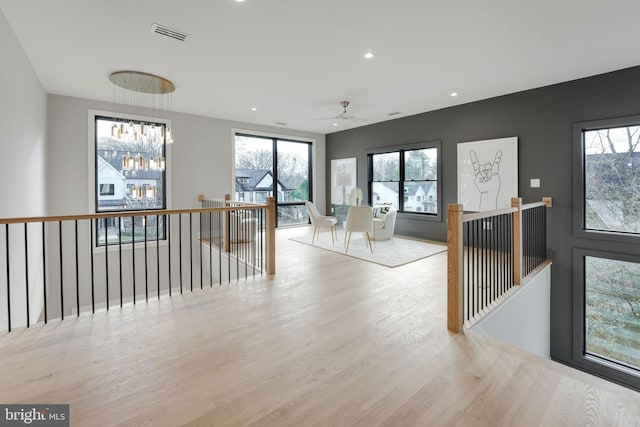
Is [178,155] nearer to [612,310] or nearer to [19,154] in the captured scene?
[19,154]

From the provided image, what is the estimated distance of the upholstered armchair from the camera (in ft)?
20.0

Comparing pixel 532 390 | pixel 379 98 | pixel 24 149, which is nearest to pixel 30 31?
pixel 24 149

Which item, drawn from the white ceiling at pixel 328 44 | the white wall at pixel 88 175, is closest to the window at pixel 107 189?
the white wall at pixel 88 175

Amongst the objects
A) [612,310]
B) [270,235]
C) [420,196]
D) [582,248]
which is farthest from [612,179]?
[270,235]

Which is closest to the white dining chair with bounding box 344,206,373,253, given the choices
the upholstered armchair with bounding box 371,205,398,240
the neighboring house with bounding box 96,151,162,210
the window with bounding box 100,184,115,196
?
the upholstered armchair with bounding box 371,205,398,240

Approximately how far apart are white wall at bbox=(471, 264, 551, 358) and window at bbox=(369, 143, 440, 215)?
2.28 m

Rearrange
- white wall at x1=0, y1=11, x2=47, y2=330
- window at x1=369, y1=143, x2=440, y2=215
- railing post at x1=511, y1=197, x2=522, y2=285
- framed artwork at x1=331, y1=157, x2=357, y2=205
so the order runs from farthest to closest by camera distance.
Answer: framed artwork at x1=331, y1=157, x2=357, y2=205 → window at x1=369, y1=143, x2=440, y2=215 → railing post at x1=511, y1=197, x2=522, y2=285 → white wall at x1=0, y1=11, x2=47, y2=330

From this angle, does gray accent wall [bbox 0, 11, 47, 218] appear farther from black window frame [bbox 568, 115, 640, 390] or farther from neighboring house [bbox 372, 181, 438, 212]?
black window frame [bbox 568, 115, 640, 390]

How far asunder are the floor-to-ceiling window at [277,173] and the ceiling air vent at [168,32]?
3.83 meters

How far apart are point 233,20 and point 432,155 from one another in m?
4.51

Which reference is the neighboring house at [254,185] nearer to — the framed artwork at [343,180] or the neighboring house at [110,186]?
the framed artwork at [343,180]

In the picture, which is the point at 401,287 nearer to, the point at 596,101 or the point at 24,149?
the point at 596,101

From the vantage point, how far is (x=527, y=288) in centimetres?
365

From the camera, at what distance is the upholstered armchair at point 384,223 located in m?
6.09
